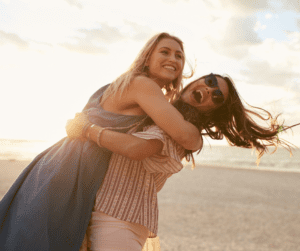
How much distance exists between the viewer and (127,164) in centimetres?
190

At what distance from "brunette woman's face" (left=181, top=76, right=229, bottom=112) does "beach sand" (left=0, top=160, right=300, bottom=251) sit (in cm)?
606

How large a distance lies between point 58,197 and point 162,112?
0.81 meters

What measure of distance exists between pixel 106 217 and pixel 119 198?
0.14m

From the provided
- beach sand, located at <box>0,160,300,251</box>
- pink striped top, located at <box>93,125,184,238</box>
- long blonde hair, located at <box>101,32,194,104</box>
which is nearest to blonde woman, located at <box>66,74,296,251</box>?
pink striped top, located at <box>93,125,184,238</box>

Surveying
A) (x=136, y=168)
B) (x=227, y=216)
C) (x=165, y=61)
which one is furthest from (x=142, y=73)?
(x=227, y=216)

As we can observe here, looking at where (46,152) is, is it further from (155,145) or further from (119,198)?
(155,145)

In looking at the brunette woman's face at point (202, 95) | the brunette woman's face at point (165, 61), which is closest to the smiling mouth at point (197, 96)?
the brunette woman's face at point (202, 95)

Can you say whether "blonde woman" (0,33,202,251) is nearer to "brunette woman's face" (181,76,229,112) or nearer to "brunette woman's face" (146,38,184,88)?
"brunette woman's face" (146,38,184,88)

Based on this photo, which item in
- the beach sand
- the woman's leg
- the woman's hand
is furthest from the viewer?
the beach sand

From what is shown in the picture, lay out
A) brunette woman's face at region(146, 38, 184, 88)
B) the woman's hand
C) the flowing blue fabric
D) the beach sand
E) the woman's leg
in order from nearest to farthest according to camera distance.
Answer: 1. the flowing blue fabric
2. the woman's leg
3. the woman's hand
4. brunette woman's face at region(146, 38, 184, 88)
5. the beach sand

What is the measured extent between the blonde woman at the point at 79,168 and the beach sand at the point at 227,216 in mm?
6149

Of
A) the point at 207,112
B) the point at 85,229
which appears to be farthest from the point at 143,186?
the point at 207,112

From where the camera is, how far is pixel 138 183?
1925 millimetres

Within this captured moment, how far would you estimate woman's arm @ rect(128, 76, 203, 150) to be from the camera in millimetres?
1752
